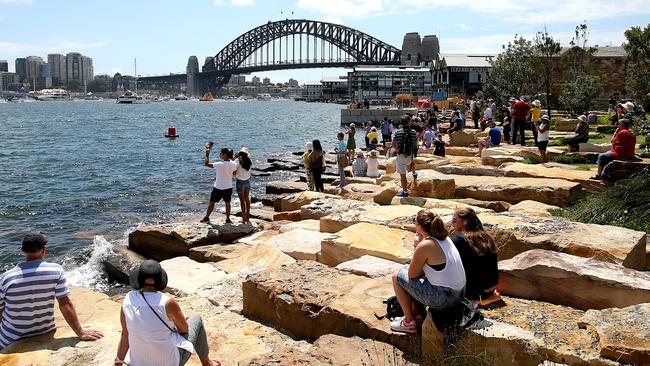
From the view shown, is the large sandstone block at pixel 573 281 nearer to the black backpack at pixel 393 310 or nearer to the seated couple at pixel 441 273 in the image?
the seated couple at pixel 441 273

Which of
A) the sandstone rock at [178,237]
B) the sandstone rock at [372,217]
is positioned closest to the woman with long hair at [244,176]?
the sandstone rock at [178,237]

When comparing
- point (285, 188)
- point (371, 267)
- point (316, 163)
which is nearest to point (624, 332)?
point (371, 267)

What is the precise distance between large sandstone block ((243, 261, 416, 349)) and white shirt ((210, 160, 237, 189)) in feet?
14.9

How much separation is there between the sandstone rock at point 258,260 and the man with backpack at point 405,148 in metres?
2.86

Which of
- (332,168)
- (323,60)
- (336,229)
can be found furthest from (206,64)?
(336,229)

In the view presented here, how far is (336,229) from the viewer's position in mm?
8148

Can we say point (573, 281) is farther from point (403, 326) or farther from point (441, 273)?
point (403, 326)

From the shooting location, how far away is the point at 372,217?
25.6ft

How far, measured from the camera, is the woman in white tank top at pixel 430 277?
4.25 m

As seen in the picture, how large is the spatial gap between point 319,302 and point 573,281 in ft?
6.97

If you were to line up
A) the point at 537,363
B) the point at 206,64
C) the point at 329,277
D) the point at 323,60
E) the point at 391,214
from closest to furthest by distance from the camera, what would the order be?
the point at 537,363
the point at 329,277
the point at 391,214
the point at 323,60
the point at 206,64

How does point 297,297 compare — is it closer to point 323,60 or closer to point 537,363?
point 537,363

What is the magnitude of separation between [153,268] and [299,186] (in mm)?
11865

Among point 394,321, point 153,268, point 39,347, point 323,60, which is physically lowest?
point 39,347
